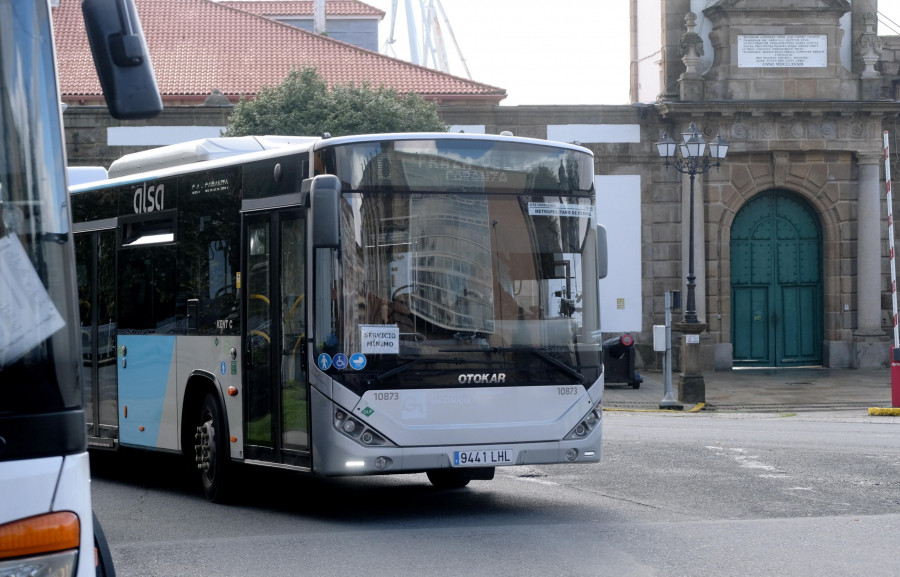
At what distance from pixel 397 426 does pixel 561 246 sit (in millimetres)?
1815

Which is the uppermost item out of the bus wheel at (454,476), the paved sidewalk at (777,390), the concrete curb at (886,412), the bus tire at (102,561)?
the bus tire at (102,561)

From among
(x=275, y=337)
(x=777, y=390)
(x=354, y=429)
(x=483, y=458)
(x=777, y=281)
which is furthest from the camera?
(x=777, y=281)

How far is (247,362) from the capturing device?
9.85 metres

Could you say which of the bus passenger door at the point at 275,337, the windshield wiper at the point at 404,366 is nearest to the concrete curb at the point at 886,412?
the windshield wiper at the point at 404,366

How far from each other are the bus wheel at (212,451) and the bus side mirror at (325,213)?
2183 millimetres

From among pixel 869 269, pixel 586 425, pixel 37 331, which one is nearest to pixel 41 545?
pixel 37 331

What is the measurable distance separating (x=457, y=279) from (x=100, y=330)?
4375 millimetres

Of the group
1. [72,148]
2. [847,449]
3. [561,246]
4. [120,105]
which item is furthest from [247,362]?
[72,148]

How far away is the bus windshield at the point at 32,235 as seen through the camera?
3.60 m

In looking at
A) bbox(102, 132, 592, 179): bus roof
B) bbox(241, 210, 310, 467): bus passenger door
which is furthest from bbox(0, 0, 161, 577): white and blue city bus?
bbox(102, 132, 592, 179): bus roof

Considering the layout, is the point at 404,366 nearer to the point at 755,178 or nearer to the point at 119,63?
the point at 119,63

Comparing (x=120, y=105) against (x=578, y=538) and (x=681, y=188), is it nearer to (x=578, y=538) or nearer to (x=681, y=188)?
(x=578, y=538)

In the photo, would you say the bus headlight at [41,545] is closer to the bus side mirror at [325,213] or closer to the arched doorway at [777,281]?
the bus side mirror at [325,213]

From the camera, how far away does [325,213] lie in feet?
28.6
